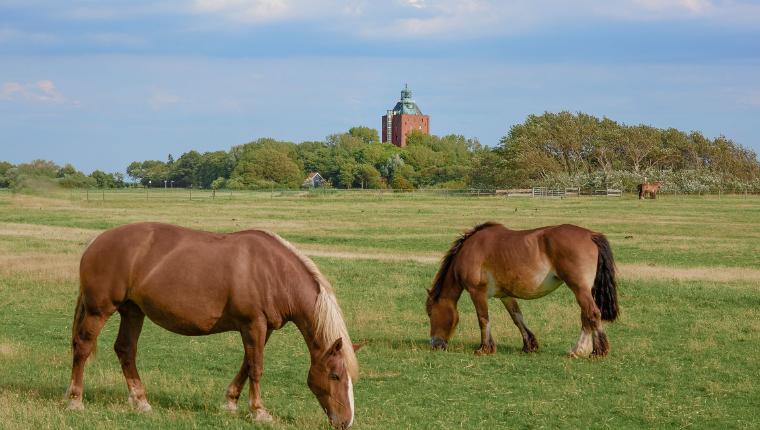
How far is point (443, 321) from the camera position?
11484mm

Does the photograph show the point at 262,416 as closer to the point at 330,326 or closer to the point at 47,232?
the point at 330,326

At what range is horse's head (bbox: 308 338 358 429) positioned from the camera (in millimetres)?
6957

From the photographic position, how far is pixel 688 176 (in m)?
86.2

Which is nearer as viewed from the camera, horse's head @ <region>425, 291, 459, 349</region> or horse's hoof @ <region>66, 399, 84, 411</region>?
horse's hoof @ <region>66, 399, 84, 411</region>

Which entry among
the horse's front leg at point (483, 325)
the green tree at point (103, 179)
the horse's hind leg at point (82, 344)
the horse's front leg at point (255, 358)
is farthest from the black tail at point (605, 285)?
the green tree at point (103, 179)

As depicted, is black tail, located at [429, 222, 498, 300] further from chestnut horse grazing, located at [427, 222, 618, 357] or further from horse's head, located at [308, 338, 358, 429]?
horse's head, located at [308, 338, 358, 429]

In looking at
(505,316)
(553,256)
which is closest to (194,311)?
(553,256)

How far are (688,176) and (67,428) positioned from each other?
3423 inches

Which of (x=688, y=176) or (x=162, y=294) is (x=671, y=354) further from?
(x=688, y=176)

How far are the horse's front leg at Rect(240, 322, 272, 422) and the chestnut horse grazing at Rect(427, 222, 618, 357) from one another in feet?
14.7

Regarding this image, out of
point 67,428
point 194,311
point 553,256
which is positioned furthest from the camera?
point 553,256

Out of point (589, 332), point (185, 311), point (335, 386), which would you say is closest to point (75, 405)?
point (185, 311)

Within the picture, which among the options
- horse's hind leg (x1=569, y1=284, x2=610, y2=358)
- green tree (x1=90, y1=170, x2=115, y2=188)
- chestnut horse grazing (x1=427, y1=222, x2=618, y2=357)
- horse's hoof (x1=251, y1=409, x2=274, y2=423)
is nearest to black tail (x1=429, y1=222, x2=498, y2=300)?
chestnut horse grazing (x1=427, y1=222, x2=618, y2=357)

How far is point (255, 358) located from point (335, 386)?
0.84 m
